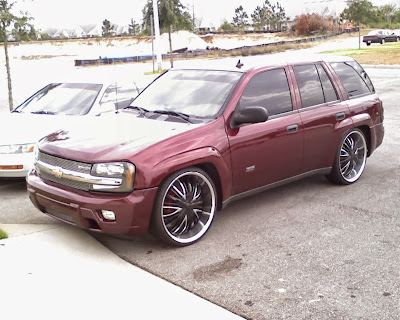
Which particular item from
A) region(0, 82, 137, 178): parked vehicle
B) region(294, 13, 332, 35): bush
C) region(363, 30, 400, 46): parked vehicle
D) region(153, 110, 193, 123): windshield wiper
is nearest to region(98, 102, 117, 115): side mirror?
region(0, 82, 137, 178): parked vehicle

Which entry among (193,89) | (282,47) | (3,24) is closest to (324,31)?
(282,47)

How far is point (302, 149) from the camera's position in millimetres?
6188

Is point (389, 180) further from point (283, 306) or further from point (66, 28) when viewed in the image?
point (66, 28)

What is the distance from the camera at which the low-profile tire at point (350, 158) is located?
677 cm

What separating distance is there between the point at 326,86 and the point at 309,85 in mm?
324

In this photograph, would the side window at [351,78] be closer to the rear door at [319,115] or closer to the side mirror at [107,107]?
the rear door at [319,115]

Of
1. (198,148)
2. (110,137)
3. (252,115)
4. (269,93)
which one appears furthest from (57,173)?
(269,93)

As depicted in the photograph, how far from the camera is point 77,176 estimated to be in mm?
4906

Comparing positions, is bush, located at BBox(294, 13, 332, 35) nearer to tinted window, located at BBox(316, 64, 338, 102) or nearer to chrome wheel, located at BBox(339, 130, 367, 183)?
chrome wheel, located at BBox(339, 130, 367, 183)

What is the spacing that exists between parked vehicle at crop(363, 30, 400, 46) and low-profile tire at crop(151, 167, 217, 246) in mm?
51792

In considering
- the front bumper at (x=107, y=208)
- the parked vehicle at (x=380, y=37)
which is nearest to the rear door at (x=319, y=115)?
the front bumper at (x=107, y=208)

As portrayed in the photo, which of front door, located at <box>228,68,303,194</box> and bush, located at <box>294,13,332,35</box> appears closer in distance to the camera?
front door, located at <box>228,68,303,194</box>

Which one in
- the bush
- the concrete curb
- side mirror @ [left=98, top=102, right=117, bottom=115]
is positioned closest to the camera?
side mirror @ [left=98, top=102, right=117, bottom=115]

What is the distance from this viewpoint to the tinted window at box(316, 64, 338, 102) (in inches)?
260
